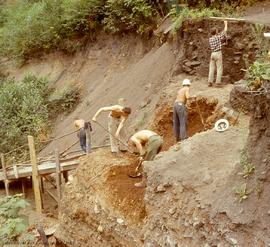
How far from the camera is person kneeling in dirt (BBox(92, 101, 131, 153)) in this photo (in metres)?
11.0

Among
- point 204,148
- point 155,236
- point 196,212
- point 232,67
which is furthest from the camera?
point 232,67

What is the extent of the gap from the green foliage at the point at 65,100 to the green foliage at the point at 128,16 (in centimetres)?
292

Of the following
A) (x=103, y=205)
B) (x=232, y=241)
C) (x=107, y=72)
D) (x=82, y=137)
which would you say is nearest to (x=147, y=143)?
(x=103, y=205)

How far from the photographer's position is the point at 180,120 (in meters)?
11.0

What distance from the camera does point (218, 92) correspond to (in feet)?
43.4

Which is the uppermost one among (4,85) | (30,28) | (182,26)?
(182,26)

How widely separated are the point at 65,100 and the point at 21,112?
2013 millimetres

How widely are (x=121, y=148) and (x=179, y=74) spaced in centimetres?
496

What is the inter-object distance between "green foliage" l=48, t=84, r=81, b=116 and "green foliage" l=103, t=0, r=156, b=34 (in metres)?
2.92

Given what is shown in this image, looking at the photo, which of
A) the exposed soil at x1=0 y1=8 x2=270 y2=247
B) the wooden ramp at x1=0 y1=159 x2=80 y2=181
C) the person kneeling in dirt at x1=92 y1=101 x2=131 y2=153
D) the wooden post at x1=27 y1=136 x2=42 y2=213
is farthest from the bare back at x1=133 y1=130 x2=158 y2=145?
the wooden post at x1=27 y1=136 x2=42 y2=213

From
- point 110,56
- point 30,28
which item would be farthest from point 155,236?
point 30,28

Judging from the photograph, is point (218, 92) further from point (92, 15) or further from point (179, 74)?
point (92, 15)

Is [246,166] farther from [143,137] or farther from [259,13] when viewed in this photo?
[259,13]

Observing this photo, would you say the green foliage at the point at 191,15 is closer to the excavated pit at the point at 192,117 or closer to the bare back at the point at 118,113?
the excavated pit at the point at 192,117
